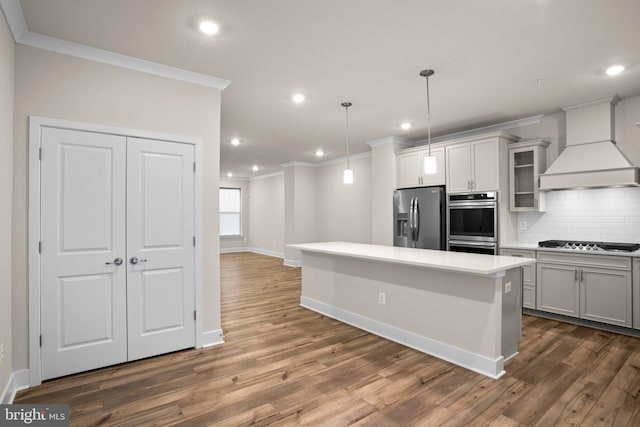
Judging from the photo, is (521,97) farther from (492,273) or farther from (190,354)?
(190,354)

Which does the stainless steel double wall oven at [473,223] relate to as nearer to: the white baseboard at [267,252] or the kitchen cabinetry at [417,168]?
the kitchen cabinetry at [417,168]

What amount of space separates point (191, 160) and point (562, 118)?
4.61m

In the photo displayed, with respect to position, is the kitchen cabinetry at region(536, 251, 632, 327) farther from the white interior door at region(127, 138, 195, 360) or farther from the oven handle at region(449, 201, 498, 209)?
the white interior door at region(127, 138, 195, 360)

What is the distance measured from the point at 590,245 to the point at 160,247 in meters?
4.80

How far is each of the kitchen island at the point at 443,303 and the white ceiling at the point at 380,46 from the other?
1767 mm

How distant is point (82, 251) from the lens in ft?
9.05

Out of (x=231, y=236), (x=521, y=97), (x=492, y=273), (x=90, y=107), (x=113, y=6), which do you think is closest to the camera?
(x=113, y=6)

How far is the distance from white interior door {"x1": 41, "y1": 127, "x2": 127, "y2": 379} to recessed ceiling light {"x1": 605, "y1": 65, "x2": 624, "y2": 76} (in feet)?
14.7

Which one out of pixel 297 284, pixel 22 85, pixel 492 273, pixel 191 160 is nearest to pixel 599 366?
pixel 492 273

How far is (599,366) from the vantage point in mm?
2875

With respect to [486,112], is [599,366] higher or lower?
lower

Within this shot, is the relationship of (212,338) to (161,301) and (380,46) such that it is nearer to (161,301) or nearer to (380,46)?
(161,301)

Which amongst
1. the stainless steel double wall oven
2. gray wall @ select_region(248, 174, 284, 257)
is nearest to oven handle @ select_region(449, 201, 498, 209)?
the stainless steel double wall oven

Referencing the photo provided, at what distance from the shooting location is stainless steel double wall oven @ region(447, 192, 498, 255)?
454 centimetres
